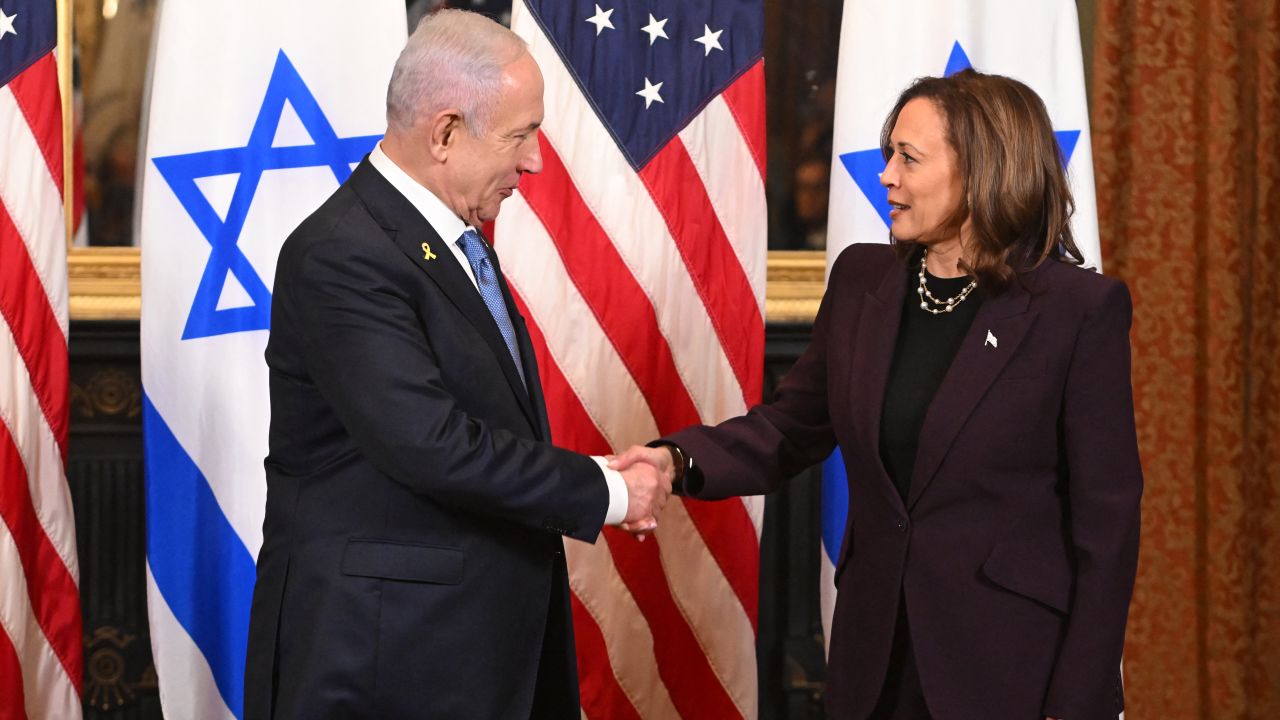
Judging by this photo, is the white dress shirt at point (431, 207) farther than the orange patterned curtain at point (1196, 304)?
No

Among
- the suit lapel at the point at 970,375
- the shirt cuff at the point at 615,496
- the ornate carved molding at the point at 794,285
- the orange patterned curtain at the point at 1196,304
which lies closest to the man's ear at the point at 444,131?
the shirt cuff at the point at 615,496

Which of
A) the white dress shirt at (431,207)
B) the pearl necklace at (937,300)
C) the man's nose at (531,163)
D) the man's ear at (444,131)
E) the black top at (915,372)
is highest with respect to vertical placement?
the man's ear at (444,131)

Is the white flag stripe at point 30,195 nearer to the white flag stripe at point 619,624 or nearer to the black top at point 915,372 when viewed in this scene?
the white flag stripe at point 619,624

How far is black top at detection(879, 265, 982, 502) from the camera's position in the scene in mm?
2162

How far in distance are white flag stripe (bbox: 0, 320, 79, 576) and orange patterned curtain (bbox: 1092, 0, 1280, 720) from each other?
9.25 ft

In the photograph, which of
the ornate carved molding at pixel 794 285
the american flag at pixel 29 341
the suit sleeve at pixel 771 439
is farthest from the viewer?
the ornate carved molding at pixel 794 285

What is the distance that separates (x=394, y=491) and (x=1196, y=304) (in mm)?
2621

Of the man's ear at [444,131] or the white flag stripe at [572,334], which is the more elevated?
the man's ear at [444,131]

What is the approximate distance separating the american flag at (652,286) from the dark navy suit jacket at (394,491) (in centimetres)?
113

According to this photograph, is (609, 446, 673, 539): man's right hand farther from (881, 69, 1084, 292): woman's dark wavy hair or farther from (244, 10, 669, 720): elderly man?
(881, 69, 1084, 292): woman's dark wavy hair

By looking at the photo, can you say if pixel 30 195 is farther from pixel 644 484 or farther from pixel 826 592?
pixel 826 592

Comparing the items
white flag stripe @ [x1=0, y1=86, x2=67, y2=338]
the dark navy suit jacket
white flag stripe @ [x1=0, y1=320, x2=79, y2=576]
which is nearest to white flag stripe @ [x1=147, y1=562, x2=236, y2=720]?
white flag stripe @ [x1=0, y1=320, x2=79, y2=576]

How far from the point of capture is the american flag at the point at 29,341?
3070mm

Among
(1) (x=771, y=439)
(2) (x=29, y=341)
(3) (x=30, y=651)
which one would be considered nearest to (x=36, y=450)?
(2) (x=29, y=341)
